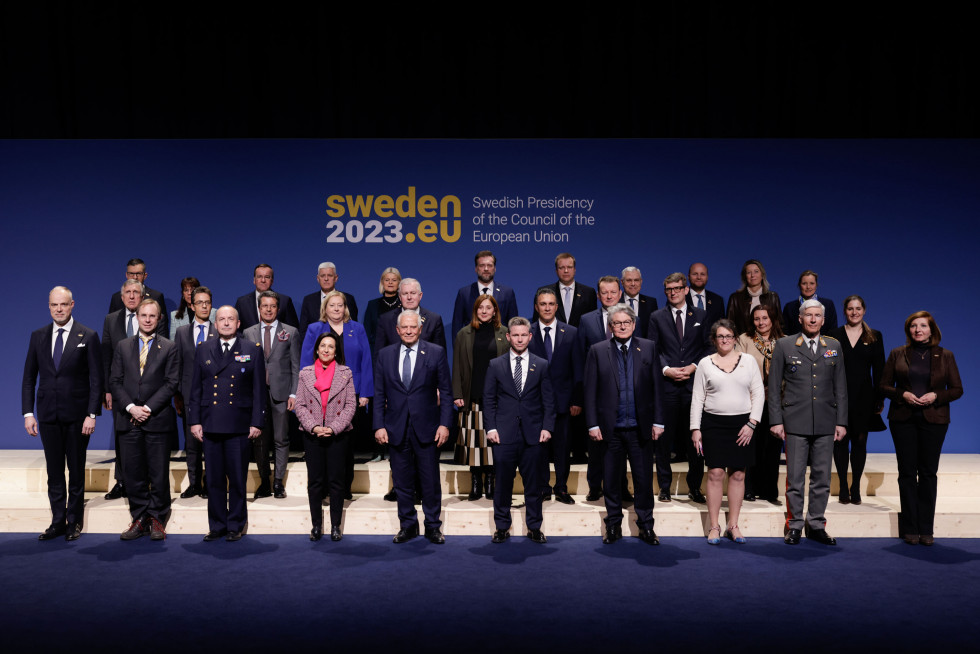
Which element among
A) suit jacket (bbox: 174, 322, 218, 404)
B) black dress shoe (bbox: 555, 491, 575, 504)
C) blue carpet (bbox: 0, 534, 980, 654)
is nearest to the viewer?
blue carpet (bbox: 0, 534, 980, 654)

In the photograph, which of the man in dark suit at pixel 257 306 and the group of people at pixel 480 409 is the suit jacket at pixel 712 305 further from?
the man in dark suit at pixel 257 306

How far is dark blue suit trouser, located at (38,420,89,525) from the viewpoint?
5.49 metres

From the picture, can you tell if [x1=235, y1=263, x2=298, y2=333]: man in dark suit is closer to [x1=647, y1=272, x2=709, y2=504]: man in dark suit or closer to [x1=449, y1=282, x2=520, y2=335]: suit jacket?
[x1=449, y1=282, x2=520, y2=335]: suit jacket

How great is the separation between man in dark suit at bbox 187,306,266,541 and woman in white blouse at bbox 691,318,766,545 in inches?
119

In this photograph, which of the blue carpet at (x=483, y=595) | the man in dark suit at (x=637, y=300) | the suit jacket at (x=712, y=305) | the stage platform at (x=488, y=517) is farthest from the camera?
the suit jacket at (x=712, y=305)

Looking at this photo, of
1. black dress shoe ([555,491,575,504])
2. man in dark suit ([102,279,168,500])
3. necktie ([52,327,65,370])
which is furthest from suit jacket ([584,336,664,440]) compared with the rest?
necktie ([52,327,65,370])

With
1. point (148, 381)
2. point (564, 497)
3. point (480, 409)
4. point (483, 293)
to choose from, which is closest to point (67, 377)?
point (148, 381)

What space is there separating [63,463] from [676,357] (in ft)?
14.7

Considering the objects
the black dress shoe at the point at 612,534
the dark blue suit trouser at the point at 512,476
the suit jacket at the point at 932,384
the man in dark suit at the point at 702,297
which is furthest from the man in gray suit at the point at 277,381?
the suit jacket at the point at 932,384

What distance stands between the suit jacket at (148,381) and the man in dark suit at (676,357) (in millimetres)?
3509

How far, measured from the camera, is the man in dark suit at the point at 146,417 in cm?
548

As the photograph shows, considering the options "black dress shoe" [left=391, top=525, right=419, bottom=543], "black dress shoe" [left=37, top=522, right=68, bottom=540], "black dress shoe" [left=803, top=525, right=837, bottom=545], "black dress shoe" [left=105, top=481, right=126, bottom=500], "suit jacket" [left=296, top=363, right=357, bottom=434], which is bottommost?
"black dress shoe" [left=803, top=525, right=837, bottom=545]

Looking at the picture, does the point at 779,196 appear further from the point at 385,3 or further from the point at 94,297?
the point at 94,297

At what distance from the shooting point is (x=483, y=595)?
4465mm
